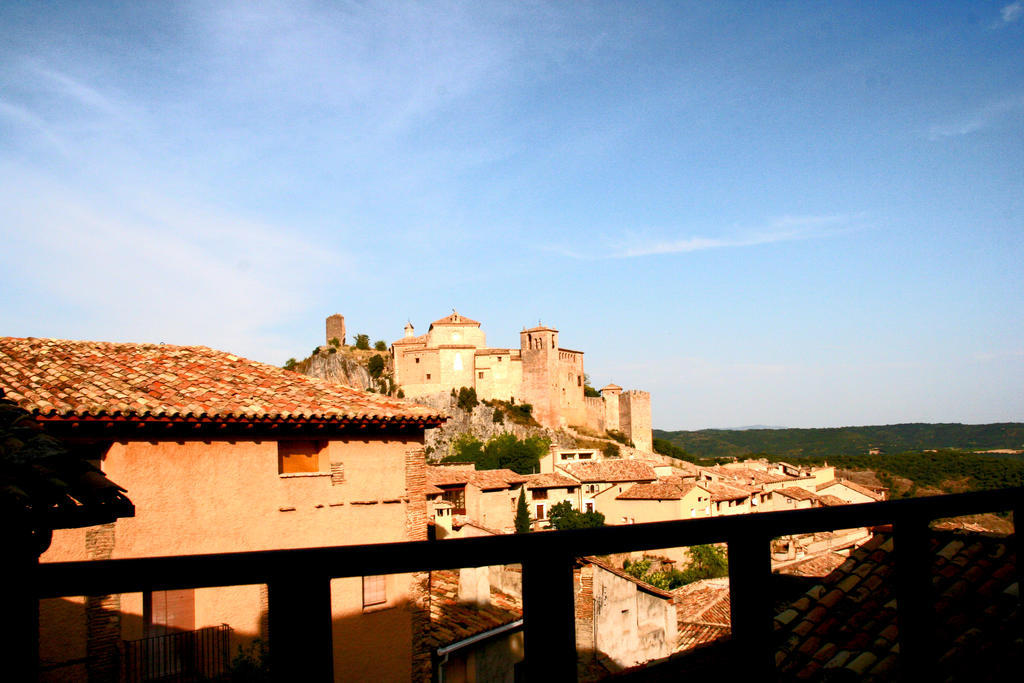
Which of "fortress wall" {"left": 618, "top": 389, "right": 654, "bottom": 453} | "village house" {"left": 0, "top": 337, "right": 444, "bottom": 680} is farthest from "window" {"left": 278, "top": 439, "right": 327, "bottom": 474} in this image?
"fortress wall" {"left": 618, "top": 389, "right": 654, "bottom": 453}

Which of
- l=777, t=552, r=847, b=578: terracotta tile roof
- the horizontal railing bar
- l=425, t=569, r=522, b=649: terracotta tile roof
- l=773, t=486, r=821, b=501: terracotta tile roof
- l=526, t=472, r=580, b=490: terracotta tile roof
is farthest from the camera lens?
l=773, t=486, r=821, b=501: terracotta tile roof

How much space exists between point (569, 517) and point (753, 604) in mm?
42475

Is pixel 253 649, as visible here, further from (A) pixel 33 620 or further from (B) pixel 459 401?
(B) pixel 459 401

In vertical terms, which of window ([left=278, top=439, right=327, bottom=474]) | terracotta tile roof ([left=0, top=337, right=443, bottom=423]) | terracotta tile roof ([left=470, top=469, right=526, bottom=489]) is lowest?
terracotta tile roof ([left=470, top=469, right=526, bottom=489])

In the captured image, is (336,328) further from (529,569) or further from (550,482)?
(529,569)

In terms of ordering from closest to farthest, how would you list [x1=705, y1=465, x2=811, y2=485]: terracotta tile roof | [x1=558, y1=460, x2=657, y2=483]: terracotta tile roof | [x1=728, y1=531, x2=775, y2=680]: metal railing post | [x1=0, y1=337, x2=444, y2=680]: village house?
[x1=728, y1=531, x2=775, y2=680]: metal railing post → [x1=0, y1=337, x2=444, y2=680]: village house → [x1=558, y1=460, x2=657, y2=483]: terracotta tile roof → [x1=705, y1=465, x2=811, y2=485]: terracotta tile roof

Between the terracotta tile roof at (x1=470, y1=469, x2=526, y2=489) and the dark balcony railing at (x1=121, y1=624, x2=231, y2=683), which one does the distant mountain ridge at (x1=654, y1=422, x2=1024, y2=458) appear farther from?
the dark balcony railing at (x1=121, y1=624, x2=231, y2=683)

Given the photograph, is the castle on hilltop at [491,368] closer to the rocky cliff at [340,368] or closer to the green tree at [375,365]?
the green tree at [375,365]

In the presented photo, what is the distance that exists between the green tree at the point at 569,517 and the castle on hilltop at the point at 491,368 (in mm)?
32203

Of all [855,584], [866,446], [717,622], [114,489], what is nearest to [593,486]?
[717,622]

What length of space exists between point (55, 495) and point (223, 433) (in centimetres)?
825

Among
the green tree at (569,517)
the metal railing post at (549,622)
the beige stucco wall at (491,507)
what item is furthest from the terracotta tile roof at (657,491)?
the metal railing post at (549,622)

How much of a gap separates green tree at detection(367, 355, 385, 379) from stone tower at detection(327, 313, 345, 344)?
28.5 feet

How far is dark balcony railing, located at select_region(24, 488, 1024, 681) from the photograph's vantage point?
3.58 feet
